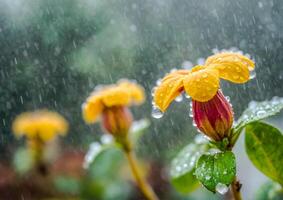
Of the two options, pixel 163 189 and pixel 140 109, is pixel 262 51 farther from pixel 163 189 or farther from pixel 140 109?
pixel 163 189

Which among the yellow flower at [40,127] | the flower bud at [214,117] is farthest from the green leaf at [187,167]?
the yellow flower at [40,127]

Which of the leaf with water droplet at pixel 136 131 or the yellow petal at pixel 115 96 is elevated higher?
the yellow petal at pixel 115 96

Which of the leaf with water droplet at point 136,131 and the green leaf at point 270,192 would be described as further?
the leaf with water droplet at point 136,131

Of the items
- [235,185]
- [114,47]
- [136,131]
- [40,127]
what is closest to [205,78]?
[235,185]

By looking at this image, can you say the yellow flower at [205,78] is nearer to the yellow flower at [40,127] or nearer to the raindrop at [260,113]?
the raindrop at [260,113]

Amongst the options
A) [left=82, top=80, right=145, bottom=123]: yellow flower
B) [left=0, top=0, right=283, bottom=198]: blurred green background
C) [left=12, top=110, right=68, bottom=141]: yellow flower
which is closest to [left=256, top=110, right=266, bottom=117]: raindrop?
[left=82, top=80, right=145, bottom=123]: yellow flower

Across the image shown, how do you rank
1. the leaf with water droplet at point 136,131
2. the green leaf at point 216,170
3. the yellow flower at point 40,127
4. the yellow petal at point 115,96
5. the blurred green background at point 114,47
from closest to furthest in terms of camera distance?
1. the green leaf at point 216,170
2. the yellow petal at point 115,96
3. the leaf with water droplet at point 136,131
4. the yellow flower at point 40,127
5. the blurred green background at point 114,47

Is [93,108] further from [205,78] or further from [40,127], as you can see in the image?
[40,127]
